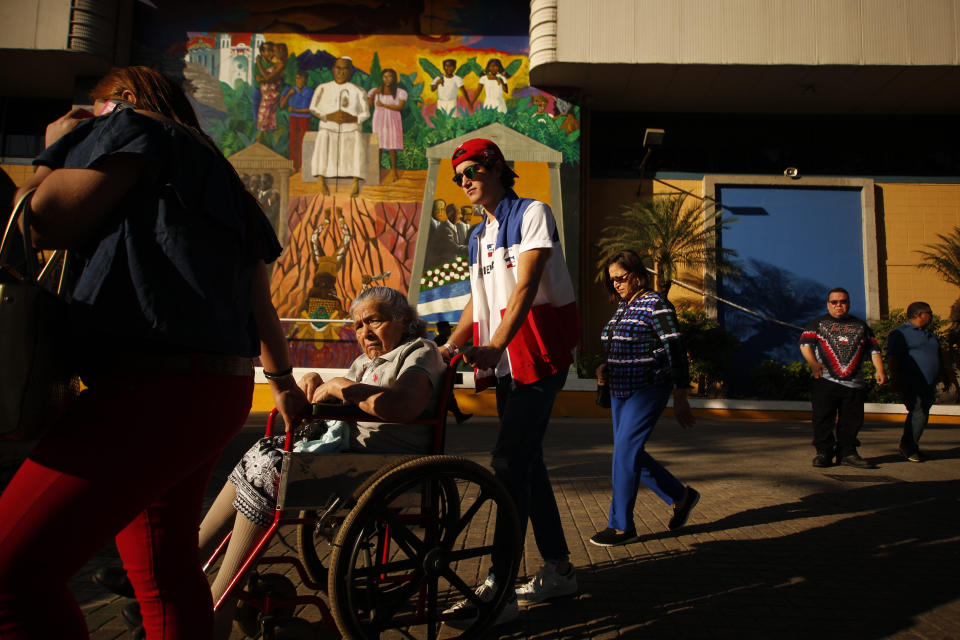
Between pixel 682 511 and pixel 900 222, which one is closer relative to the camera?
pixel 682 511

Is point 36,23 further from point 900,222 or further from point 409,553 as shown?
point 900,222

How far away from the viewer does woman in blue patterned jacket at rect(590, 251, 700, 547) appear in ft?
12.8

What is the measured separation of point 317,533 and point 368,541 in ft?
0.60

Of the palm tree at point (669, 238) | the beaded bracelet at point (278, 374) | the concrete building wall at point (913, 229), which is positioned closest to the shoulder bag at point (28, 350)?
the beaded bracelet at point (278, 374)

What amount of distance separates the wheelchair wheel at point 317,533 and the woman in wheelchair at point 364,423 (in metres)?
0.18

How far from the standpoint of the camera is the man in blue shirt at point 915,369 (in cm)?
723

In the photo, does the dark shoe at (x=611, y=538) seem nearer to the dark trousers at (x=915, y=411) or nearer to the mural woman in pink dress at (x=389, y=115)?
the dark trousers at (x=915, y=411)

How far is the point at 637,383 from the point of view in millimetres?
4031

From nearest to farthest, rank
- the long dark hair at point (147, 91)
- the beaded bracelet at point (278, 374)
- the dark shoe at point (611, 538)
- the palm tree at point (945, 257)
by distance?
the long dark hair at point (147, 91) → the beaded bracelet at point (278, 374) → the dark shoe at point (611, 538) → the palm tree at point (945, 257)

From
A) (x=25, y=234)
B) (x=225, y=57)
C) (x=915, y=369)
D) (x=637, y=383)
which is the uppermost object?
(x=225, y=57)

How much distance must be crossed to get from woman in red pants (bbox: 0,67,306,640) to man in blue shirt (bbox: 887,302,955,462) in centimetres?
764

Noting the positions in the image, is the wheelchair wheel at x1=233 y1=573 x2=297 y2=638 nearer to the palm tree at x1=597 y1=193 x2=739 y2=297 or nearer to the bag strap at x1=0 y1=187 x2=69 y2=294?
the bag strap at x1=0 y1=187 x2=69 y2=294

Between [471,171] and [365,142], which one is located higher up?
[365,142]

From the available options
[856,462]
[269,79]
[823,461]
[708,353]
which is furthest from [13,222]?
[269,79]
